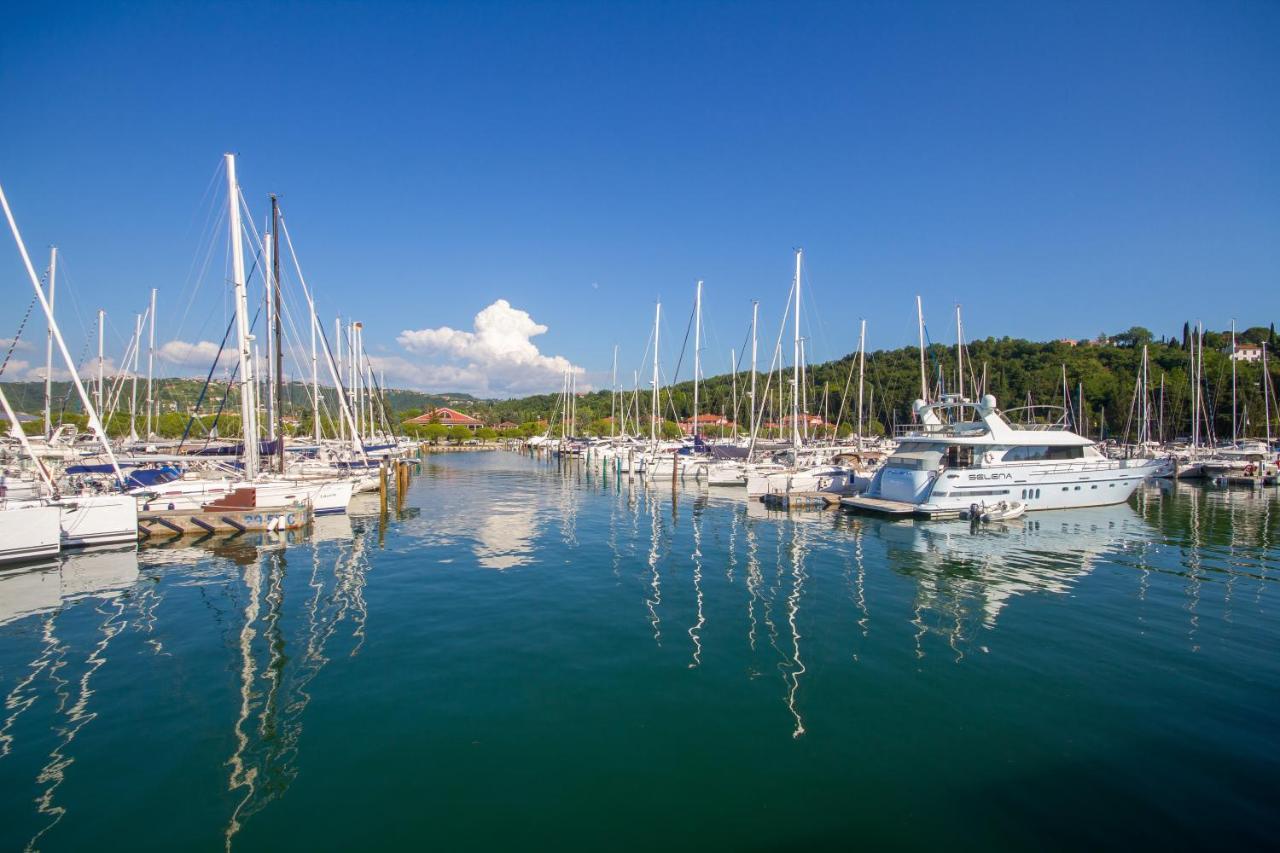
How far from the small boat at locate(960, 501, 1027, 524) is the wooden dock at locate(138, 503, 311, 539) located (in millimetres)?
32233

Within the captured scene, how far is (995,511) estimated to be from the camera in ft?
101

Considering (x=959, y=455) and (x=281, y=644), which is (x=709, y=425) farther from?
(x=281, y=644)

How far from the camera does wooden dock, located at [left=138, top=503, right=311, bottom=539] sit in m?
24.5

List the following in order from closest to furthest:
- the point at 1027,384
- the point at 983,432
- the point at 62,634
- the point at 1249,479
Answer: the point at 62,634
the point at 983,432
the point at 1249,479
the point at 1027,384

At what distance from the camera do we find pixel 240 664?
471 inches

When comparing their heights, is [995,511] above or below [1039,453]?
below

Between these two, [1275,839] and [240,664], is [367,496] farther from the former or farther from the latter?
[1275,839]

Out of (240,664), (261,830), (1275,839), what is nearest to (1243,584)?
(1275,839)

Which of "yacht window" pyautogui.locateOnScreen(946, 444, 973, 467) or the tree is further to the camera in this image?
the tree

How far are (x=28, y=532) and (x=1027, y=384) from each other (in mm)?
116528

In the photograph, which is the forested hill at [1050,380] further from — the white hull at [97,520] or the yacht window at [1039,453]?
the white hull at [97,520]

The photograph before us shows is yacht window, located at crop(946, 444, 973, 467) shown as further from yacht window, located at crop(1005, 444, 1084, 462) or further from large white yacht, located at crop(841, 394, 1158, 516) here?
yacht window, located at crop(1005, 444, 1084, 462)

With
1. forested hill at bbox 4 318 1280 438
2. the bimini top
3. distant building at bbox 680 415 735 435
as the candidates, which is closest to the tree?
forested hill at bbox 4 318 1280 438

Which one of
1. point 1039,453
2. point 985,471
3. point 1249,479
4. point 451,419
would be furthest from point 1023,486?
point 451,419
